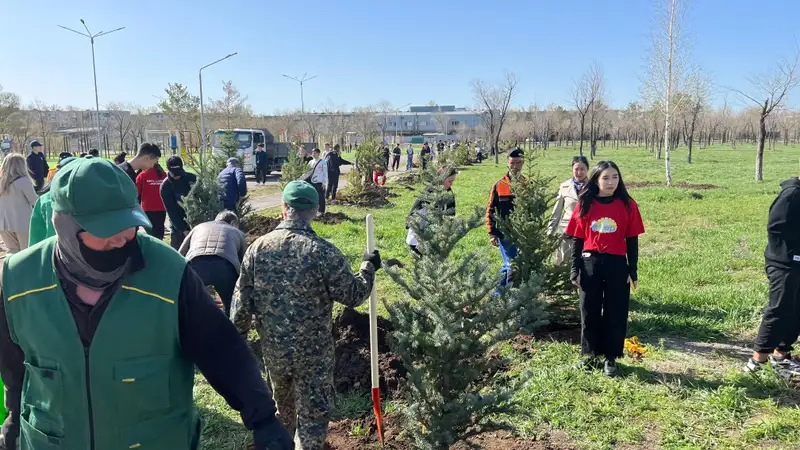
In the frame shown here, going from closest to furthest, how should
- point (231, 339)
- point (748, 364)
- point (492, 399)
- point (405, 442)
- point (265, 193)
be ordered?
point (231, 339) → point (492, 399) → point (405, 442) → point (748, 364) → point (265, 193)

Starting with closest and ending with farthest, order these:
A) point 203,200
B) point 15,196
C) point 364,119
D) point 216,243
A: point 216,243
point 15,196
point 203,200
point 364,119

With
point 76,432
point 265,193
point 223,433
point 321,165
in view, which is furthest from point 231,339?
point 265,193

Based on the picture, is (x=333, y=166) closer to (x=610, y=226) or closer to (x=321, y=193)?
(x=321, y=193)

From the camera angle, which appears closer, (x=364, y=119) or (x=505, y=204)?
(x=505, y=204)

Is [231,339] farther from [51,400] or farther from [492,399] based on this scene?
[492,399]

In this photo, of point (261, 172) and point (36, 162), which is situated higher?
point (36, 162)

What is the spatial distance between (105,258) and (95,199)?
0.20m

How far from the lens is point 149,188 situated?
7305mm

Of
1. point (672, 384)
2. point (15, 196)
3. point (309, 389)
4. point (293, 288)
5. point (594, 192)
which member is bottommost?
point (672, 384)

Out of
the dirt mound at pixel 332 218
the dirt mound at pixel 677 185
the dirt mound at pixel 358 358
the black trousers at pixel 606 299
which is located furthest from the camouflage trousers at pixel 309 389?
the dirt mound at pixel 677 185

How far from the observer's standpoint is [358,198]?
16.5 metres

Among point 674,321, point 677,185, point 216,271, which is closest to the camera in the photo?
point 216,271

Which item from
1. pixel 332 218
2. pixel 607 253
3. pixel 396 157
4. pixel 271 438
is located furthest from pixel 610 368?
pixel 396 157

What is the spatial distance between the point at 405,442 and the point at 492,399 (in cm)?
107
